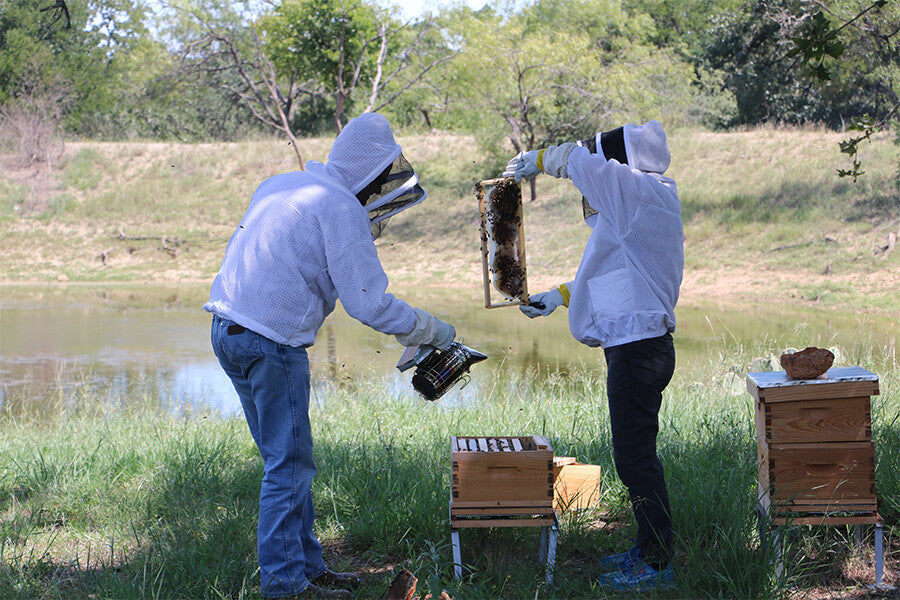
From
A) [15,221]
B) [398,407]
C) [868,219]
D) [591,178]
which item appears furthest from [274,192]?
[15,221]

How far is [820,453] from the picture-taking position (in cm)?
309

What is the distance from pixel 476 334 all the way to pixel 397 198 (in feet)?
29.8

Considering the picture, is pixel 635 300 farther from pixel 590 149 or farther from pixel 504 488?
pixel 504 488

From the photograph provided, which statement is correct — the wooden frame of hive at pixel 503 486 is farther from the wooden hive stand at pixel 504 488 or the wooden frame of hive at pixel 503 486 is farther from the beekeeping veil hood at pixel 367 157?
the beekeeping veil hood at pixel 367 157

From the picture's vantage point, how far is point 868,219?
1662cm

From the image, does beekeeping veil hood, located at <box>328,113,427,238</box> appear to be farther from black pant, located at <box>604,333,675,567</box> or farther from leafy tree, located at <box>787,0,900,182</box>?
leafy tree, located at <box>787,0,900,182</box>

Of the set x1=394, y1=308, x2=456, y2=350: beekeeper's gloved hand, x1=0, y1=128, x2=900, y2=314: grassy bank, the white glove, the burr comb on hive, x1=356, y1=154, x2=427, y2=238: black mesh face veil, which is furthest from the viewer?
x1=0, y1=128, x2=900, y2=314: grassy bank

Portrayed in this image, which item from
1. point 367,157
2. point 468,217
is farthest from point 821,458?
point 468,217

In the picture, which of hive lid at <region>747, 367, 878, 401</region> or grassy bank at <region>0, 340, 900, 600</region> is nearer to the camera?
hive lid at <region>747, 367, 878, 401</region>

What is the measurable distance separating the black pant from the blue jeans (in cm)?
120

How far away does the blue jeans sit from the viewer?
115 inches

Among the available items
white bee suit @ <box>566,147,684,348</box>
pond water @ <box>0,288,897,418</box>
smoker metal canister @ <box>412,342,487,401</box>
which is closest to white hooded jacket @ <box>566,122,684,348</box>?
white bee suit @ <box>566,147,684,348</box>

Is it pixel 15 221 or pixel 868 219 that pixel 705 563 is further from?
pixel 15 221

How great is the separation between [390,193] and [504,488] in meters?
1.27
